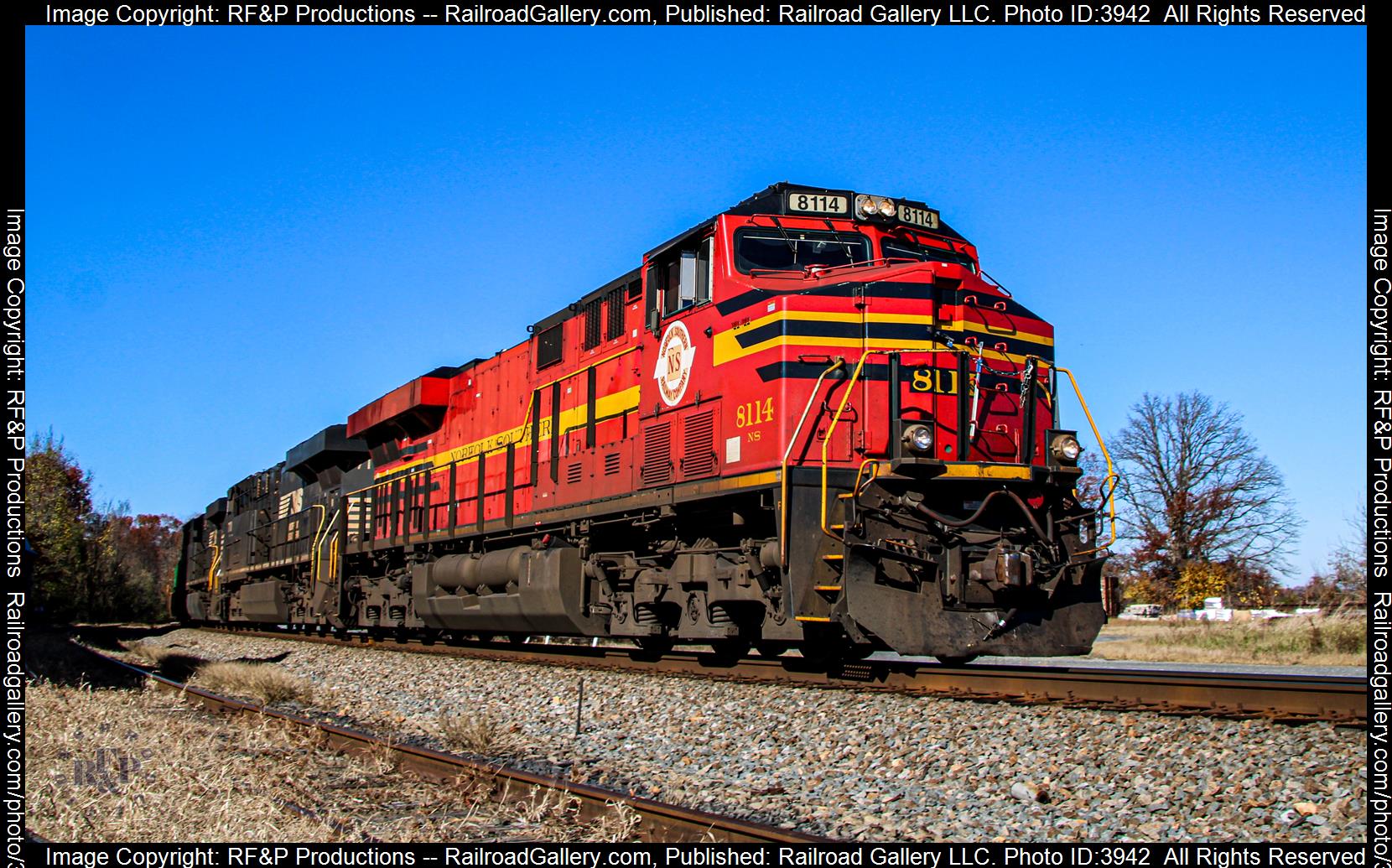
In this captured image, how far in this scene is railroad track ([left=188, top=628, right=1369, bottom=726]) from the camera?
6.65 meters

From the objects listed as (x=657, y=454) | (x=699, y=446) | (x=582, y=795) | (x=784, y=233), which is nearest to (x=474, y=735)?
(x=582, y=795)

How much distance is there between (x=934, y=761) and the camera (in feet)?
22.0

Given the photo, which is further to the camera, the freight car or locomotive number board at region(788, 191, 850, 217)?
locomotive number board at region(788, 191, 850, 217)

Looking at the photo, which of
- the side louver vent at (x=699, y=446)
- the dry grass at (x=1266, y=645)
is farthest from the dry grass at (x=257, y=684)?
the dry grass at (x=1266, y=645)

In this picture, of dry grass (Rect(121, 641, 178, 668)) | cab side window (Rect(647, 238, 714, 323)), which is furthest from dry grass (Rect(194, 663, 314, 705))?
cab side window (Rect(647, 238, 714, 323))

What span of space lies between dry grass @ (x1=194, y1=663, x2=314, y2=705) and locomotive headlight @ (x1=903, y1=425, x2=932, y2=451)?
6580 mm

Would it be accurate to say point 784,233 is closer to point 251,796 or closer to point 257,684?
point 251,796

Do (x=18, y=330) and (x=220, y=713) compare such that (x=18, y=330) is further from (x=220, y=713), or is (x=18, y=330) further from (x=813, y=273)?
(x=813, y=273)

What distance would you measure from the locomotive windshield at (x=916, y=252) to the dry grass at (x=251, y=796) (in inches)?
230

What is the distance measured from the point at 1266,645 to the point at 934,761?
12451 mm

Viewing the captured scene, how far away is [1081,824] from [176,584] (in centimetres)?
3803

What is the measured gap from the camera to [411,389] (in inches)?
695

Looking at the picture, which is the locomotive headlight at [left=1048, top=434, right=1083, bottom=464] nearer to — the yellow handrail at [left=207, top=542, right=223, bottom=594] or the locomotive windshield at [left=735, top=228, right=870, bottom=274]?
the locomotive windshield at [left=735, top=228, right=870, bottom=274]
